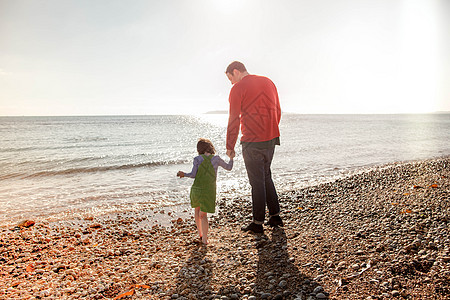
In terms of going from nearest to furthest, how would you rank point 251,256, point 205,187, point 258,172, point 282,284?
point 282,284, point 251,256, point 205,187, point 258,172

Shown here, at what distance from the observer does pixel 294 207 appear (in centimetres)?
668

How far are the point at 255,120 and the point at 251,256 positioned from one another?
89.1 inches

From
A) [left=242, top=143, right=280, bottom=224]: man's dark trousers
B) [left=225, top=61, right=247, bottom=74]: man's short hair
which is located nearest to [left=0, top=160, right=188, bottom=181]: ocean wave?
[left=242, top=143, right=280, bottom=224]: man's dark trousers

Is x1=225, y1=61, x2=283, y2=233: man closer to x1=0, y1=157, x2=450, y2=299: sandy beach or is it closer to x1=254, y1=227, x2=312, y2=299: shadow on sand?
x1=254, y1=227, x2=312, y2=299: shadow on sand

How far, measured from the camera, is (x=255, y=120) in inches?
182

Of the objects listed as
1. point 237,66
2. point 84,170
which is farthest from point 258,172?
point 84,170

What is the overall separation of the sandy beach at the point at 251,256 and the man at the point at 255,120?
1.11 meters

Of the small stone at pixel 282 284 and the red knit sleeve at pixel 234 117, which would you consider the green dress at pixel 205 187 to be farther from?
the small stone at pixel 282 284

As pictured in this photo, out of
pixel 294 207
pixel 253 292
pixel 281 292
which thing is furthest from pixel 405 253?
pixel 294 207

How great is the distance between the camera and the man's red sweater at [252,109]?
15.0ft

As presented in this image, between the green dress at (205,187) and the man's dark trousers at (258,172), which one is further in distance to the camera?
the man's dark trousers at (258,172)

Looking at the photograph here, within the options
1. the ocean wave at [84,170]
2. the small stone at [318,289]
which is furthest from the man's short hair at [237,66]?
the ocean wave at [84,170]

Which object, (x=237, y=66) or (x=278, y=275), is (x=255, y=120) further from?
(x=278, y=275)

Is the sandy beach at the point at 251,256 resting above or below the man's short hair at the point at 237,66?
below
